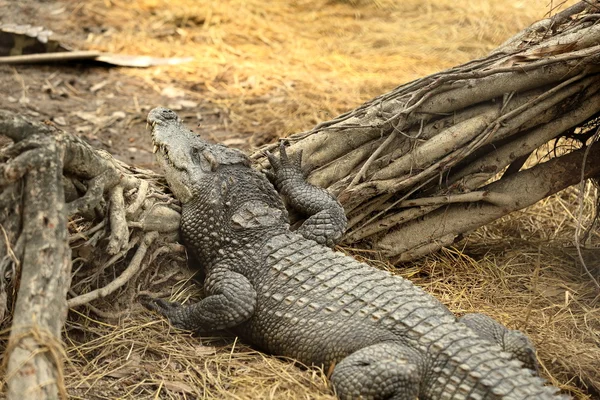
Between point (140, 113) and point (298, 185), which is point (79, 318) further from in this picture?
point (140, 113)

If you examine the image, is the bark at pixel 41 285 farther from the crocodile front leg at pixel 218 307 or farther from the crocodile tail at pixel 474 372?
the crocodile tail at pixel 474 372

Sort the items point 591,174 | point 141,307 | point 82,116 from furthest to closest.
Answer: point 82,116, point 591,174, point 141,307

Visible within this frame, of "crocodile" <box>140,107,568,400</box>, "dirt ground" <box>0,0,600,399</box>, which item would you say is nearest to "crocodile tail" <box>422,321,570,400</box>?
"crocodile" <box>140,107,568,400</box>

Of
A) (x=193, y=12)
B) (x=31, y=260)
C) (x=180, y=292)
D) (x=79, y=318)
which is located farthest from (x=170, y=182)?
(x=193, y=12)

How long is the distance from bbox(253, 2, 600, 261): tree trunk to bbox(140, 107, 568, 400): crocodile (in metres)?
0.29

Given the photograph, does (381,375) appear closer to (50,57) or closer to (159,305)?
(159,305)

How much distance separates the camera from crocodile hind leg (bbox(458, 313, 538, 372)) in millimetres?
3260

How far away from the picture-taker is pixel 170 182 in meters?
3.95

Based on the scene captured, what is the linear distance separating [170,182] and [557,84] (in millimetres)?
2313

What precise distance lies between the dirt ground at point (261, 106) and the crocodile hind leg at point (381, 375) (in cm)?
12

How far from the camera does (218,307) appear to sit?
3461 millimetres

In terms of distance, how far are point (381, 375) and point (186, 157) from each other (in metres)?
1.71

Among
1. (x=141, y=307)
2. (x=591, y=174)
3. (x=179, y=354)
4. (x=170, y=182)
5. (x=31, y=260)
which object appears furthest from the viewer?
(x=591, y=174)

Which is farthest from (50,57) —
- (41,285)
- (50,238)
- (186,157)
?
(41,285)
